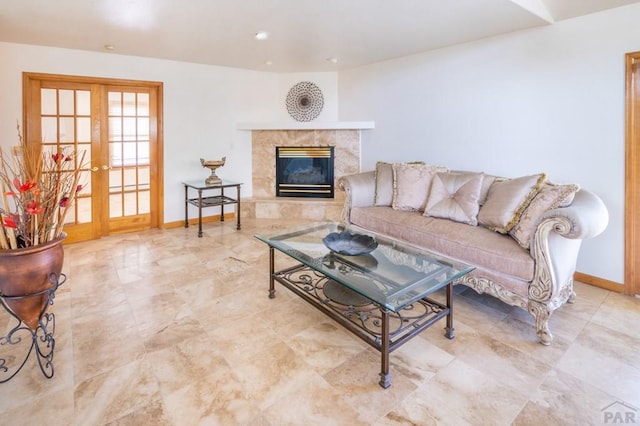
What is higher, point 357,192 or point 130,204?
point 357,192

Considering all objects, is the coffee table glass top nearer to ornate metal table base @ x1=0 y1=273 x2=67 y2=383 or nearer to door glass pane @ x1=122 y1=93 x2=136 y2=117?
ornate metal table base @ x1=0 y1=273 x2=67 y2=383

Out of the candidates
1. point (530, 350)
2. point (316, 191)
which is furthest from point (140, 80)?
point (530, 350)

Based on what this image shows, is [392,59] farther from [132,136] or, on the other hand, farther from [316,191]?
[132,136]

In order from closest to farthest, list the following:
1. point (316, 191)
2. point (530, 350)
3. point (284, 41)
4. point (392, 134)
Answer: point (530, 350) → point (284, 41) → point (392, 134) → point (316, 191)

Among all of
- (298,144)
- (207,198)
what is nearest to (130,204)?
(207,198)

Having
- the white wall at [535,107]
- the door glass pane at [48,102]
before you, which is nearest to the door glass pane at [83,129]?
the door glass pane at [48,102]

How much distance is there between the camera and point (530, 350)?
2184mm

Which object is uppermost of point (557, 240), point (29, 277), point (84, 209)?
point (84, 209)

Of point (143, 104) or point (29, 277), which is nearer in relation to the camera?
point (29, 277)

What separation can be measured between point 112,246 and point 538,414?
4477 mm

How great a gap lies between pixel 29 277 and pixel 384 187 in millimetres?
3153

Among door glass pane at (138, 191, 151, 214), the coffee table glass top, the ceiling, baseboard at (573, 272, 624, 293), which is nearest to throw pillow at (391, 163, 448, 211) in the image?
the coffee table glass top

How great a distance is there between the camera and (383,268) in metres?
2.36

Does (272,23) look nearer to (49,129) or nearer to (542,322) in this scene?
(49,129)
